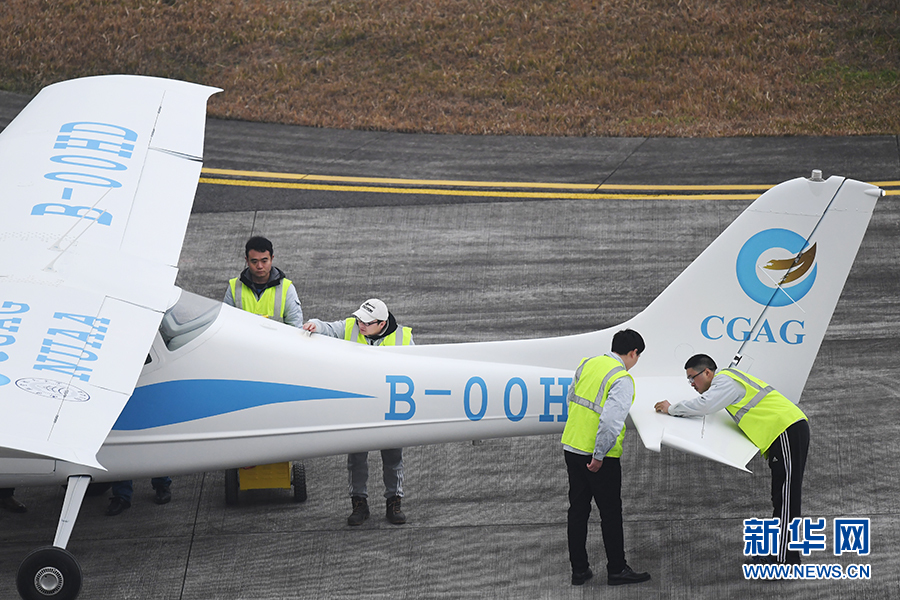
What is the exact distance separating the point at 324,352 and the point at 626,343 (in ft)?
8.01

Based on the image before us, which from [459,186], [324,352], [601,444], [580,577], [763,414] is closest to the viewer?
[601,444]

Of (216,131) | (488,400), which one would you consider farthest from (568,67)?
(488,400)

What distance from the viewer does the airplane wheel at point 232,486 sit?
956 cm

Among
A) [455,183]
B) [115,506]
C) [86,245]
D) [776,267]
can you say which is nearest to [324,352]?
[86,245]

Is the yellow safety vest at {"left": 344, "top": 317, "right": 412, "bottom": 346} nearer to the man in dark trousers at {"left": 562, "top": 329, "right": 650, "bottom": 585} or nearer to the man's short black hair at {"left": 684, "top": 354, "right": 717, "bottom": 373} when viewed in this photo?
the man in dark trousers at {"left": 562, "top": 329, "right": 650, "bottom": 585}

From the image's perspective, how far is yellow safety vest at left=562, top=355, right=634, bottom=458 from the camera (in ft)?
26.7

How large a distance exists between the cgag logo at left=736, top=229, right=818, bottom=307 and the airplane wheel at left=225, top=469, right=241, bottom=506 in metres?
4.68

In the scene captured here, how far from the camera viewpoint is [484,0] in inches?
787

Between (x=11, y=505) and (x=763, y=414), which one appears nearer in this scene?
(x=763, y=414)

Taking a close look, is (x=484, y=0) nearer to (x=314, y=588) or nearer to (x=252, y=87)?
(x=252, y=87)

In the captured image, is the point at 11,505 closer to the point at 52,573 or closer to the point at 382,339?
the point at 52,573

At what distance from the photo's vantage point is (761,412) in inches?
332

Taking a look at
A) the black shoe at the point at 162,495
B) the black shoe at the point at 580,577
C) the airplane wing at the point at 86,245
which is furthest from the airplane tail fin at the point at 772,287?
the black shoe at the point at 162,495

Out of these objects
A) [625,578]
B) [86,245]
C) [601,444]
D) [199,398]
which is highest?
[86,245]
